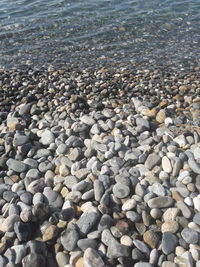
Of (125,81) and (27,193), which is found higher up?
(27,193)

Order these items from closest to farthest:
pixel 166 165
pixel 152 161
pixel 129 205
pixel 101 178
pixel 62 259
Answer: pixel 62 259 < pixel 129 205 < pixel 101 178 < pixel 166 165 < pixel 152 161

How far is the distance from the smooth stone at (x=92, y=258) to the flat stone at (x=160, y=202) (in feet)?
3.06

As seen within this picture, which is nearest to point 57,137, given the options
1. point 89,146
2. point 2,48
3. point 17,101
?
point 89,146

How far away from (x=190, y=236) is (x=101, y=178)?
4.55ft

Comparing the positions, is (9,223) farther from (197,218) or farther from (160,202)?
(197,218)

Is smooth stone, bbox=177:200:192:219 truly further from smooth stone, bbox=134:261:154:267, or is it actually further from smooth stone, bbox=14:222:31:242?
smooth stone, bbox=14:222:31:242

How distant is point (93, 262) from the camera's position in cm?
351

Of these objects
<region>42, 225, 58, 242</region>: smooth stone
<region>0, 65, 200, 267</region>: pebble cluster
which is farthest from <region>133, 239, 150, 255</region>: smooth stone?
<region>42, 225, 58, 242</region>: smooth stone

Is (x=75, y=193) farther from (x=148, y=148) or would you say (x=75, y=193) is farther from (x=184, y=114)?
(x=184, y=114)

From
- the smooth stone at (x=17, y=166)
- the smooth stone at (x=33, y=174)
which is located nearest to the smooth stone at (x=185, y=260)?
the smooth stone at (x=33, y=174)

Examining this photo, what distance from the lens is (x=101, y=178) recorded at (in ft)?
14.9

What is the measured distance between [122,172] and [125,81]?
157 inches

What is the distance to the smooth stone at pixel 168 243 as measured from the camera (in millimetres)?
3618

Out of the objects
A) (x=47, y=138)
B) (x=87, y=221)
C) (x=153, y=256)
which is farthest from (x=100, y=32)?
(x=153, y=256)
